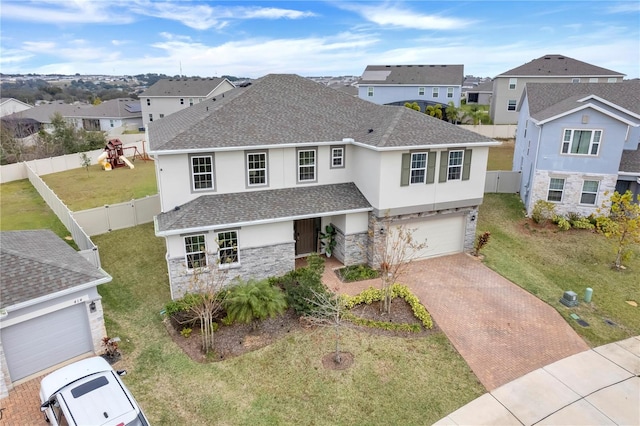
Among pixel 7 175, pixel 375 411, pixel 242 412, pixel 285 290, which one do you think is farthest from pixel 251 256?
pixel 7 175

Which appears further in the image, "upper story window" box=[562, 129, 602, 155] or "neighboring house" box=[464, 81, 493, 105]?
"neighboring house" box=[464, 81, 493, 105]

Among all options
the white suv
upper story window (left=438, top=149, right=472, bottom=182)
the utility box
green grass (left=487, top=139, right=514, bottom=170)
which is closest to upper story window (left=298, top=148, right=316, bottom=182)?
upper story window (left=438, top=149, right=472, bottom=182)

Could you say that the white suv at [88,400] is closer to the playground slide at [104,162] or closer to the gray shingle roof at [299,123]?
the gray shingle roof at [299,123]

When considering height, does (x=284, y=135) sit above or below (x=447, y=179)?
above

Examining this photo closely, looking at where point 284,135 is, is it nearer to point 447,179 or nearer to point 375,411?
point 447,179

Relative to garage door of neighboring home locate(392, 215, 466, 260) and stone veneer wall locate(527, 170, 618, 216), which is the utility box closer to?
garage door of neighboring home locate(392, 215, 466, 260)

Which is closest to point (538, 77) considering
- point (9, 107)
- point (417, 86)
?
point (417, 86)

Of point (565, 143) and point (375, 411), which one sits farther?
point (565, 143)
